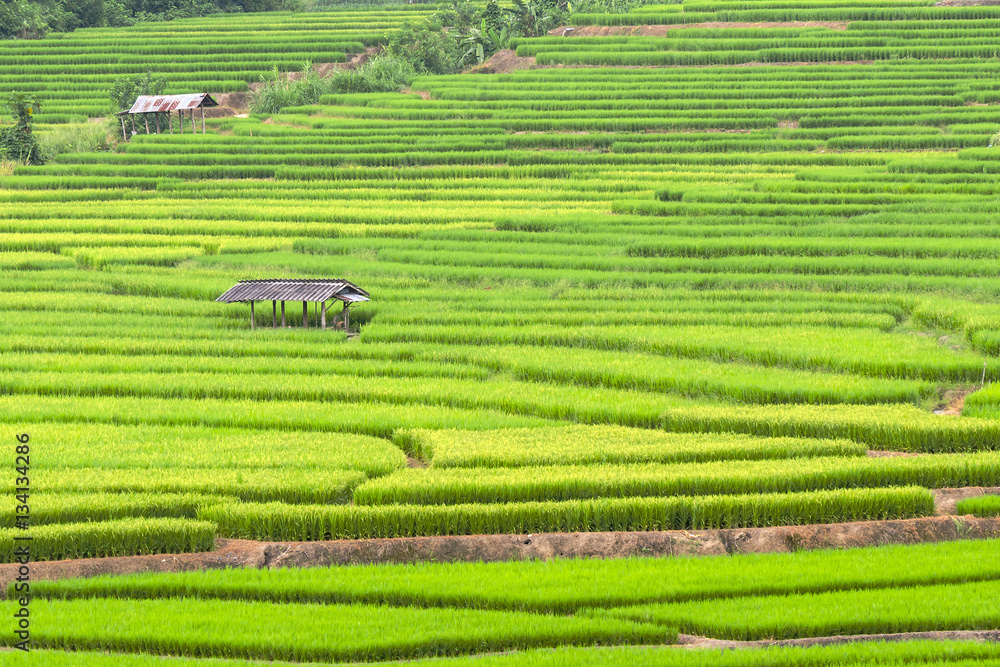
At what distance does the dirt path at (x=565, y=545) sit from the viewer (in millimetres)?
12672

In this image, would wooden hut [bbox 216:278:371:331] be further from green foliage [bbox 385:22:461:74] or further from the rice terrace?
green foliage [bbox 385:22:461:74]

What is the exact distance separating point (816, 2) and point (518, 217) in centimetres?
2960

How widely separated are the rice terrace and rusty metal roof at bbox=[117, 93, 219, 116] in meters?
0.16

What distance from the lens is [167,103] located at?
135 feet

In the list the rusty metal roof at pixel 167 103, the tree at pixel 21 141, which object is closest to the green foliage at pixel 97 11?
the rusty metal roof at pixel 167 103

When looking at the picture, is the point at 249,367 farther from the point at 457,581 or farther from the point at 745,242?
the point at 745,242

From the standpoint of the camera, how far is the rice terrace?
11.0 metres

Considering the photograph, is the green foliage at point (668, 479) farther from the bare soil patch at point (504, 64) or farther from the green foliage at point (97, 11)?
the green foliage at point (97, 11)

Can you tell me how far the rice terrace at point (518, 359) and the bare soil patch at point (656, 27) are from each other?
219 cm

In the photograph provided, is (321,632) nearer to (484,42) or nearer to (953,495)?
(953,495)

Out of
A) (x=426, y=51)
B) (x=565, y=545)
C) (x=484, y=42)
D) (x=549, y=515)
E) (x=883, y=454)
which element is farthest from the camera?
(x=484, y=42)

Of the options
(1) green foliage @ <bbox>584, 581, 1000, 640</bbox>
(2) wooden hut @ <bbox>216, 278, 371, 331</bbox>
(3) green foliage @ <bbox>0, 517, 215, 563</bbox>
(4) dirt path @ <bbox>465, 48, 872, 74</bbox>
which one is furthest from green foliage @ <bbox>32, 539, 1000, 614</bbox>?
(4) dirt path @ <bbox>465, 48, 872, 74</bbox>

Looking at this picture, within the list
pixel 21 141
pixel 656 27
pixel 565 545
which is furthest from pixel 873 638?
pixel 656 27

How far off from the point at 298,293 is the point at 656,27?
34.3m
